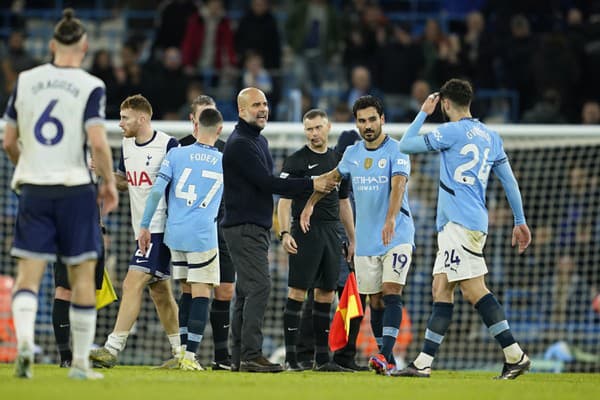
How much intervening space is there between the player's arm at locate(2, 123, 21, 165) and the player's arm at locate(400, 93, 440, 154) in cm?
336

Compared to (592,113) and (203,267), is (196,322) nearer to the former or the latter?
(203,267)

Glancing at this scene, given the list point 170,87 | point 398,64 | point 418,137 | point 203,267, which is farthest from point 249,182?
point 398,64

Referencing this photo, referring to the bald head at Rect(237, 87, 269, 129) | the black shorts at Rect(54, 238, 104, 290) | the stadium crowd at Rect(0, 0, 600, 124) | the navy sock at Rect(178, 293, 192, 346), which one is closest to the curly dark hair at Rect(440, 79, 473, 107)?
the bald head at Rect(237, 87, 269, 129)

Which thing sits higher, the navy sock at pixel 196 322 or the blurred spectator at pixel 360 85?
the blurred spectator at pixel 360 85

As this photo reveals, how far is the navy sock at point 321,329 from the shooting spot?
12.1 metres

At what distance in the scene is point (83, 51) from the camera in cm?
884

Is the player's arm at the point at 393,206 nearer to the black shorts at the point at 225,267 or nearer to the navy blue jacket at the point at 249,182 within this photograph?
A: the navy blue jacket at the point at 249,182

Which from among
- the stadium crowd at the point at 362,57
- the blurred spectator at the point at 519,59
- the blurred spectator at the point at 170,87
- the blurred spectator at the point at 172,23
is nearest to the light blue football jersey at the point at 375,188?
the stadium crowd at the point at 362,57

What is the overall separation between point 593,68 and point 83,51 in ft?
40.6

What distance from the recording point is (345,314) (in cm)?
1182

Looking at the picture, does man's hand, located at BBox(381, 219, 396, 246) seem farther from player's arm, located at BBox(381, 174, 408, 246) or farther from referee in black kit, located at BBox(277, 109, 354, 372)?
referee in black kit, located at BBox(277, 109, 354, 372)

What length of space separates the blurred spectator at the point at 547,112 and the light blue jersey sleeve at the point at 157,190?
878 centimetres

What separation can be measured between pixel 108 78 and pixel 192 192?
28.3 feet

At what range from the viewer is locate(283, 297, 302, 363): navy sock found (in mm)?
12078
